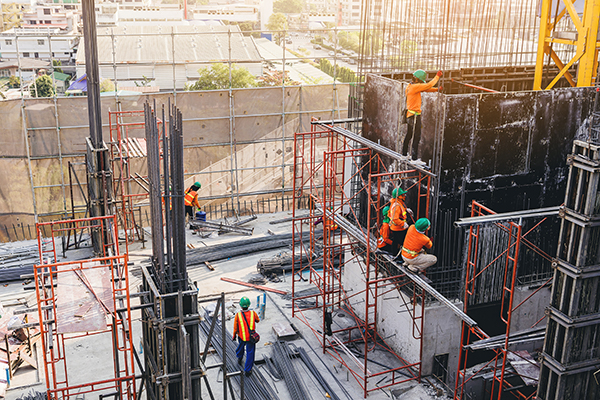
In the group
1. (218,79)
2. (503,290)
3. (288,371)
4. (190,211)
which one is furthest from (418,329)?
(218,79)

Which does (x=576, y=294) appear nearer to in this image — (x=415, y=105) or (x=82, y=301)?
(x=415, y=105)

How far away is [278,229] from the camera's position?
2070 centimetres

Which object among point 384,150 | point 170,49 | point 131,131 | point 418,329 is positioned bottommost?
point 418,329

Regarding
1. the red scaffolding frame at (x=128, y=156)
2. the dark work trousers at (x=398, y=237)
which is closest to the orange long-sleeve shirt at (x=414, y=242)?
the dark work trousers at (x=398, y=237)

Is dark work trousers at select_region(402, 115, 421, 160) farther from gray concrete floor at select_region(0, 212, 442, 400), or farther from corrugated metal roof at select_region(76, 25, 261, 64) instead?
corrugated metal roof at select_region(76, 25, 261, 64)

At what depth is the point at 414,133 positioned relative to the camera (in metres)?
12.7

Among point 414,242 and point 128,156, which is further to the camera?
point 128,156

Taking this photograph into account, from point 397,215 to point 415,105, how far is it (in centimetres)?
240

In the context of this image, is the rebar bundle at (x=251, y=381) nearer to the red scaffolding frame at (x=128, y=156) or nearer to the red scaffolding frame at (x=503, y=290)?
the red scaffolding frame at (x=503, y=290)

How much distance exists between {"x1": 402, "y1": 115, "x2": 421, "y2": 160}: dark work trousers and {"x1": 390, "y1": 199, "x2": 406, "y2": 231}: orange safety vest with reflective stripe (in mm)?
1319

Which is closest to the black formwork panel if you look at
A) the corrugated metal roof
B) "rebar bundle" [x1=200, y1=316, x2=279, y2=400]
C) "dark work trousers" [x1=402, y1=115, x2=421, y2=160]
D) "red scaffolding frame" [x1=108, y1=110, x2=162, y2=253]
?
"dark work trousers" [x1=402, y1=115, x2=421, y2=160]

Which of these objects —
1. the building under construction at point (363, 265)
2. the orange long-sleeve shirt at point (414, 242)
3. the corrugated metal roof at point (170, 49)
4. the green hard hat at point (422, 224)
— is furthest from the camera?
the corrugated metal roof at point (170, 49)

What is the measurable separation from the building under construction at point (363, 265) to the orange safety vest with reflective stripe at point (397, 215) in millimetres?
528

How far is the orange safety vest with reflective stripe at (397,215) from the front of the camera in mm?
12094
